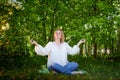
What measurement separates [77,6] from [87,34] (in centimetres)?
394

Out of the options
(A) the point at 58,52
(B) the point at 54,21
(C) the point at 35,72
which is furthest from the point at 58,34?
(B) the point at 54,21

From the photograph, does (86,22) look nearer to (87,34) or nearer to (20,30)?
(87,34)

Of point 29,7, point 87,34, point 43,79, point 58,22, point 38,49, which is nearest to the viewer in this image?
point 43,79

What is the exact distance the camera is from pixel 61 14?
24.0 metres

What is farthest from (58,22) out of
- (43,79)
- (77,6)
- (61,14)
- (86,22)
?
(43,79)

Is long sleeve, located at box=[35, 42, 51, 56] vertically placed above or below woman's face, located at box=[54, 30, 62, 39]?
below

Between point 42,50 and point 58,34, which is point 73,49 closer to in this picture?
point 58,34

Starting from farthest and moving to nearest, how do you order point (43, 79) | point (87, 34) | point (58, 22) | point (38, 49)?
point (58, 22) → point (87, 34) → point (38, 49) → point (43, 79)

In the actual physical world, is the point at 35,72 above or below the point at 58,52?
below

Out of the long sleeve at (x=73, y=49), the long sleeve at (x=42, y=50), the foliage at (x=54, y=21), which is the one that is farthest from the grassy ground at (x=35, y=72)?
the foliage at (x=54, y=21)

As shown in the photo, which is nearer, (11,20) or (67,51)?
(67,51)

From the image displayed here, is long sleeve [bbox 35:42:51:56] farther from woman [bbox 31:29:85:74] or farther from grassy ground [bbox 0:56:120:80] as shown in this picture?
grassy ground [bbox 0:56:120:80]

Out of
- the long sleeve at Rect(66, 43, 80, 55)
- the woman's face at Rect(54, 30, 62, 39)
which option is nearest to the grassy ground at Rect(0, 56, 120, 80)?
the long sleeve at Rect(66, 43, 80, 55)

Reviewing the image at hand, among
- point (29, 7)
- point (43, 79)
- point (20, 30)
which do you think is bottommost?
point (43, 79)
